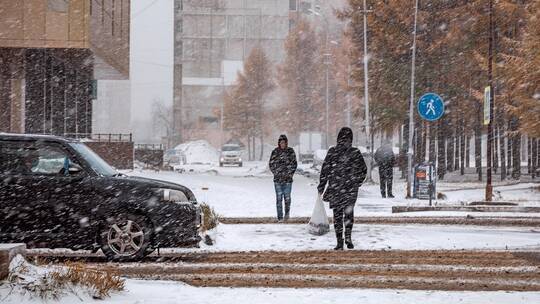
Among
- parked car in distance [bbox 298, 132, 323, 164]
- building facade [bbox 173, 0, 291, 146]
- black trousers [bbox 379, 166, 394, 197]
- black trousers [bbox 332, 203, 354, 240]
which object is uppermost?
building facade [bbox 173, 0, 291, 146]

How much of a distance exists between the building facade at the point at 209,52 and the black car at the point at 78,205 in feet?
274

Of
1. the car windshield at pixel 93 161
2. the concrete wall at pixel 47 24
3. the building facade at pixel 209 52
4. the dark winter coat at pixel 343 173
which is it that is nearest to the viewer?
the car windshield at pixel 93 161

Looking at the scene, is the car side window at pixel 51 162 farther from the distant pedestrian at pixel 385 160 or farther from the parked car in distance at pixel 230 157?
the parked car in distance at pixel 230 157

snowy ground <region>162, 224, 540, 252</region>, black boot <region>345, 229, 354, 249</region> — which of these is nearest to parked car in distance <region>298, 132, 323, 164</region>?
snowy ground <region>162, 224, 540, 252</region>

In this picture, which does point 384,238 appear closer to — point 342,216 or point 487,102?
point 342,216

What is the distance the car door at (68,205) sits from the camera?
9648 mm

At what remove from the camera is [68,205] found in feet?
31.8

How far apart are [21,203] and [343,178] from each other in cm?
466

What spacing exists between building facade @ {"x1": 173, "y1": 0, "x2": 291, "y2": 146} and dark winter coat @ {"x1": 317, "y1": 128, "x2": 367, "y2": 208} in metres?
82.3

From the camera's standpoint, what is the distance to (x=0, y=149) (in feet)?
32.1

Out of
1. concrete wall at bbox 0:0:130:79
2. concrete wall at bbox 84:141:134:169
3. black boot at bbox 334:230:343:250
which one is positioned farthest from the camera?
concrete wall at bbox 84:141:134:169

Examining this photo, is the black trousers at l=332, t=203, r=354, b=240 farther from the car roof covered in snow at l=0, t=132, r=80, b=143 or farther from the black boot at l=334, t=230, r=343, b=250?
the car roof covered in snow at l=0, t=132, r=80, b=143

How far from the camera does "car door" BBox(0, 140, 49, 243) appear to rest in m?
9.55

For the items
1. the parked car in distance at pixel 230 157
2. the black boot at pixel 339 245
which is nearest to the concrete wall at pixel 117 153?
the parked car in distance at pixel 230 157
